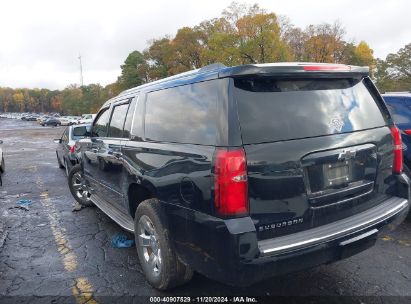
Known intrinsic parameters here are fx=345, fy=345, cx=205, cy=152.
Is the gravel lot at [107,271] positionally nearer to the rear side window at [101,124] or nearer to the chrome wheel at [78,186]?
the chrome wheel at [78,186]

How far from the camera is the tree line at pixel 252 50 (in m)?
45.2

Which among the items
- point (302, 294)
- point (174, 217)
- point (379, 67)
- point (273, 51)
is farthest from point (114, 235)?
point (379, 67)

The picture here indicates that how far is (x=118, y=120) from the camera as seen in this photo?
4426 mm

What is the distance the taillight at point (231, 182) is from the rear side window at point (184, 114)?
8.5 inches

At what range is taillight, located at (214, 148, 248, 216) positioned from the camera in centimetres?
243

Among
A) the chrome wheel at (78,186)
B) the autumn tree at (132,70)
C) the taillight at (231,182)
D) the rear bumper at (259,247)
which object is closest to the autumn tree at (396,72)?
the autumn tree at (132,70)

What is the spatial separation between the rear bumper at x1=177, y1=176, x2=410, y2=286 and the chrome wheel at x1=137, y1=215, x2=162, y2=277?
55 centimetres

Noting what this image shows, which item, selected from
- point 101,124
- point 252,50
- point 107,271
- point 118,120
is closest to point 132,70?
point 252,50

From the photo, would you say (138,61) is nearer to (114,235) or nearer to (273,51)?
(273,51)

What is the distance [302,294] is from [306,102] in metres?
1.80

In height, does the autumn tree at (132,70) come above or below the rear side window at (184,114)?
above

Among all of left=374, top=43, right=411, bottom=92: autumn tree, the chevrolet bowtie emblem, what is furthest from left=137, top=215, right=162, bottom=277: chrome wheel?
left=374, top=43, right=411, bottom=92: autumn tree

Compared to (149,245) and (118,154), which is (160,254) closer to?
(149,245)

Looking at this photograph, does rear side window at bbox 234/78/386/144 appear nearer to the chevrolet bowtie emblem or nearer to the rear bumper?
the chevrolet bowtie emblem
